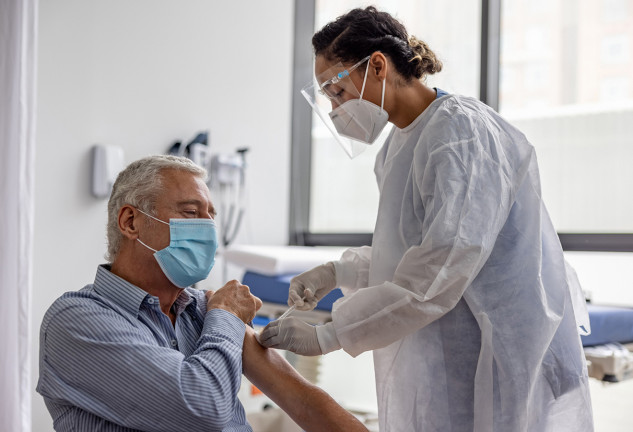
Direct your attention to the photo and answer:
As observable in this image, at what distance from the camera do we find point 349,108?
4.93ft

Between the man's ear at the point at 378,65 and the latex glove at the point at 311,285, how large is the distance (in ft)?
1.66

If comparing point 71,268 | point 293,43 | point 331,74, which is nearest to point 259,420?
point 71,268

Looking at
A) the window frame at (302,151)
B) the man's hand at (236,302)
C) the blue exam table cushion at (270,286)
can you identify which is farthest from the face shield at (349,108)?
the window frame at (302,151)

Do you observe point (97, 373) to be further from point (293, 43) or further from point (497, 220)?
point (293, 43)

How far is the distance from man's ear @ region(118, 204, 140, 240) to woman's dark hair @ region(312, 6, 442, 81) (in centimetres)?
57

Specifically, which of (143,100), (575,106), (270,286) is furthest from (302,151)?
(575,106)

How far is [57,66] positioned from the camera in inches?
100

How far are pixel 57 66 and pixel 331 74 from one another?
152 cm

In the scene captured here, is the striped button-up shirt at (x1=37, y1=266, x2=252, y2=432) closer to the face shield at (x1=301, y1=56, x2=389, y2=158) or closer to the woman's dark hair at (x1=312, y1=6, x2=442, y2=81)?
the face shield at (x1=301, y1=56, x2=389, y2=158)

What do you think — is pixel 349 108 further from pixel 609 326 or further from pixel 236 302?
pixel 609 326

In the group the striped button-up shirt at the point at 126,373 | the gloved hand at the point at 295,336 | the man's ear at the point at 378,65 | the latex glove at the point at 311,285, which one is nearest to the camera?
the striped button-up shirt at the point at 126,373

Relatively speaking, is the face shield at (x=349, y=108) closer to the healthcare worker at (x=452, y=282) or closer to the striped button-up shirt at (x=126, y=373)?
the healthcare worker at (x=452, y=282)

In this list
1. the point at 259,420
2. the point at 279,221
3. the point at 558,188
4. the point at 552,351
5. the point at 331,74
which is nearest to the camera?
the point at 552,351

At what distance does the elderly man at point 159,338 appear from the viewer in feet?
3.93
